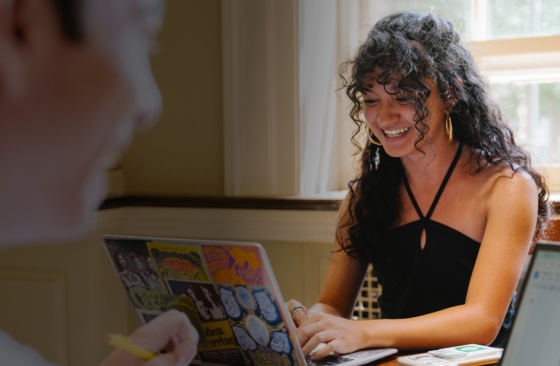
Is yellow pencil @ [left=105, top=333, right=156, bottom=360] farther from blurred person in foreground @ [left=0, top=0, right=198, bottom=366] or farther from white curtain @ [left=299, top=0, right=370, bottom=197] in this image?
white curtain @ [left=299, top=0, right=370, bottom=197]

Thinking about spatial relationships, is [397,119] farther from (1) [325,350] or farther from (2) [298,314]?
(1) [325,350]

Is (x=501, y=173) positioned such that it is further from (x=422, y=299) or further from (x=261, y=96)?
(x=261, y=96)

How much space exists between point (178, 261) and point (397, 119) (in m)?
0.68

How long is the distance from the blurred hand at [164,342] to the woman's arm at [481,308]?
1.21 ft

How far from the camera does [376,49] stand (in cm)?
154

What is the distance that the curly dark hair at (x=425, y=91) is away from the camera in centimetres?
152

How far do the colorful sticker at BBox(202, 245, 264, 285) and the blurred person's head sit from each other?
35 cm

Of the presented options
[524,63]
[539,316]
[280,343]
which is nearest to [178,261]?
[280,343]

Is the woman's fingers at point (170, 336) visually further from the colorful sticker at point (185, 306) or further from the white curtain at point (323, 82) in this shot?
the white curtain at point (323, 82)

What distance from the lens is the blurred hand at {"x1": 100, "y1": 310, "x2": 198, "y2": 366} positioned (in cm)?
75

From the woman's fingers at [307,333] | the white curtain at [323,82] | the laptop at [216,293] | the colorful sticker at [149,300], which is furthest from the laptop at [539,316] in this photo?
the white curtain at [323,82]

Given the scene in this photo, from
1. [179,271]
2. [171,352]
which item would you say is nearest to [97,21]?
→ [171,352]

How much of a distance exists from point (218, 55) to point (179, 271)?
1.04m

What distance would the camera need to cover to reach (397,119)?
5.07ft
